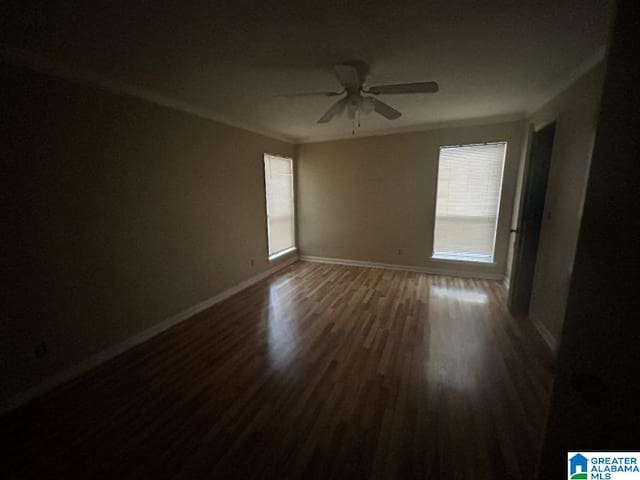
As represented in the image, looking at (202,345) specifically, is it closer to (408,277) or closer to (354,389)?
(354,389)

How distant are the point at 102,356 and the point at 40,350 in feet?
1.38

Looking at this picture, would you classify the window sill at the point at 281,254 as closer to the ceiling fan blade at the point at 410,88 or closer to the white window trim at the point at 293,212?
the white window trim at the point at 293,212

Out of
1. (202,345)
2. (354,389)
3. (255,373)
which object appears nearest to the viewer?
(354,389)

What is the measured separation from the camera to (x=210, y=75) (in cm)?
206

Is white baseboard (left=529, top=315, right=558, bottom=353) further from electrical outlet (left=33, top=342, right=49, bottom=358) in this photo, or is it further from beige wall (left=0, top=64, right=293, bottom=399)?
electrical outlet (left=33, top=342, right=49, bottom=358)

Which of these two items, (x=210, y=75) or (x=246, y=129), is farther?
(x=246, y=129)

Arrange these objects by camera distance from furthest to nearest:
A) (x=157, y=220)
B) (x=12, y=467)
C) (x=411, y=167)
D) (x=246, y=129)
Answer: (x=411, y=167), (x=246, y=129), (x=157, y=220), (x=12, y=467)

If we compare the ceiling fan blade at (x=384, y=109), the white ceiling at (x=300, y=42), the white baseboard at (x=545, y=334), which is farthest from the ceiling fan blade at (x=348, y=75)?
the white baseboard at (x=545, y=334)

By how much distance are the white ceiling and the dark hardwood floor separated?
2.33m

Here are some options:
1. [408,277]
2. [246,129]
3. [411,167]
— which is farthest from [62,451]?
[411,167]

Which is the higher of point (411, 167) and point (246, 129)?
point (246, 129)

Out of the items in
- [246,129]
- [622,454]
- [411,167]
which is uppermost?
[246,129]

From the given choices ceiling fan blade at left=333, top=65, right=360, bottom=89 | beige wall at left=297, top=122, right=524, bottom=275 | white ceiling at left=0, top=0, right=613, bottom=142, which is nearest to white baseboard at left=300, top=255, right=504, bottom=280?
beige wall at left=297, top=122, right=524, bottom=275

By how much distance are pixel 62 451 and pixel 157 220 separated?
177 centimetres
